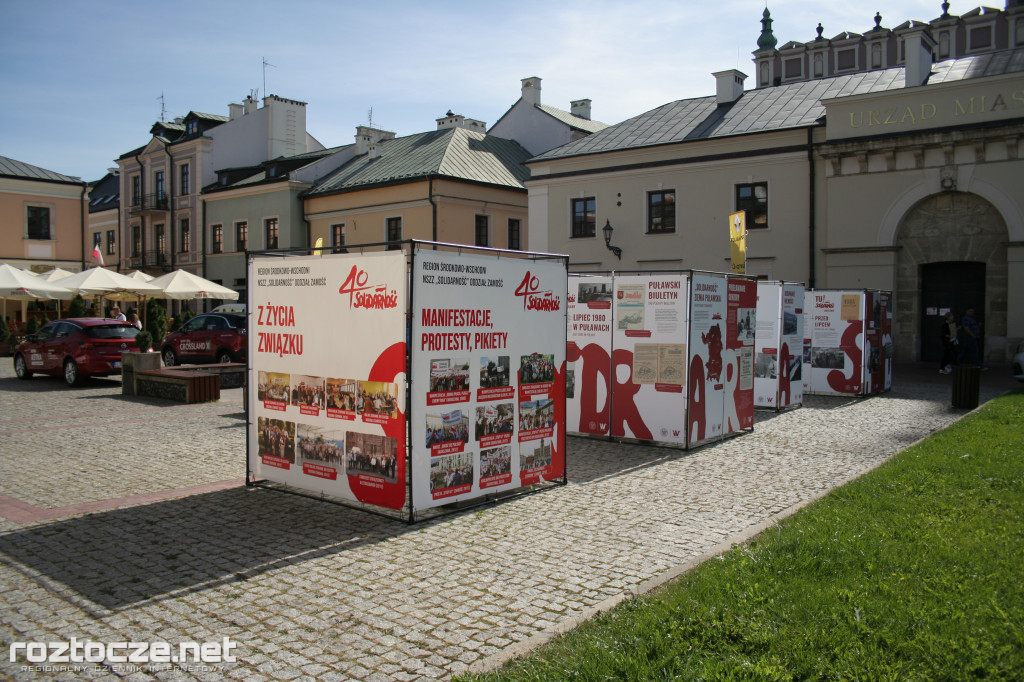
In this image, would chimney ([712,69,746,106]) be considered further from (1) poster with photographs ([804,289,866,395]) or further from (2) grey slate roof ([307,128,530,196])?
(1) poster with photographs ([804,289,866,395])

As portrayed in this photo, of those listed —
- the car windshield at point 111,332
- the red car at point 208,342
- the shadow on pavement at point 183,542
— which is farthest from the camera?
the red car at point 208,342

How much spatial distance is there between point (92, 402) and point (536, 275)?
11616mm

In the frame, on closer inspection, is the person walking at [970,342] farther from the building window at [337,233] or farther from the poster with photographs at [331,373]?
the building window at [337,233]

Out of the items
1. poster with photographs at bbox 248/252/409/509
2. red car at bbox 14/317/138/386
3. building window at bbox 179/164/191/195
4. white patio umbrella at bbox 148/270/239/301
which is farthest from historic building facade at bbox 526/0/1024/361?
building window at bbox 179/164/191/195

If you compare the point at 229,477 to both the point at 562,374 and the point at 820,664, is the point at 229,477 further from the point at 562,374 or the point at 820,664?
the point at 820,664

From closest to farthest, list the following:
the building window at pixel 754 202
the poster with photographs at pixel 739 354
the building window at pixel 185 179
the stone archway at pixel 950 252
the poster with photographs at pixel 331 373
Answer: the poster with photographs at pixel 331 373
the poster with photographs at pixel 739 354
the stone archway at pixel 950 252
the building window at pixel 754 202
the building window at pixel 185 179

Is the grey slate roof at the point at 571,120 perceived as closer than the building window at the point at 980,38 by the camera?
Yes

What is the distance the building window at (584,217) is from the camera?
102ft

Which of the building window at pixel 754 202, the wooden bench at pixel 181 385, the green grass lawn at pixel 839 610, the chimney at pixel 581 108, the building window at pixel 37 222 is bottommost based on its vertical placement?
the green grass lawn at pixel 839 610

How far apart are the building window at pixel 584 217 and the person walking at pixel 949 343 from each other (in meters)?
12.9

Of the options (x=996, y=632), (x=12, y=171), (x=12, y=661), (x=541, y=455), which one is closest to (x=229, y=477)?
(x=541, y=455)

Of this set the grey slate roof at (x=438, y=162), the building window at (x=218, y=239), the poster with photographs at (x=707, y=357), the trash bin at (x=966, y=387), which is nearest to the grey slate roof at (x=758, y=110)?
the grey slate roof at (x=438, y=162)

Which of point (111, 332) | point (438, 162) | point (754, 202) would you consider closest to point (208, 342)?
point (111, 332)

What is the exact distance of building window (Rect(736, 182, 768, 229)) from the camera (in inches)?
1060
